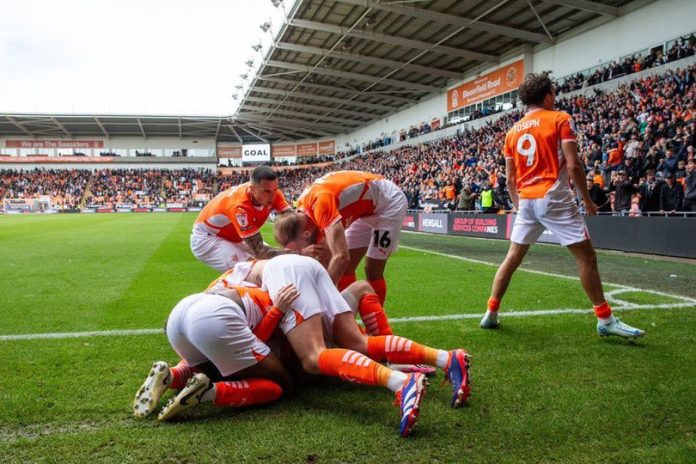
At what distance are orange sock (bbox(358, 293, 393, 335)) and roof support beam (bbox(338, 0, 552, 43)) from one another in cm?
2302

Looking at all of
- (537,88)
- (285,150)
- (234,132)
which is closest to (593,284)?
(537,88)

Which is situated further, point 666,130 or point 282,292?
point 666,130

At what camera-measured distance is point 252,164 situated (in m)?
67.9

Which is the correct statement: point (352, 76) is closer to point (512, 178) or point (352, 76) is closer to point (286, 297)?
point (512, 178)

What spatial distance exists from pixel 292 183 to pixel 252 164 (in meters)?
7.25

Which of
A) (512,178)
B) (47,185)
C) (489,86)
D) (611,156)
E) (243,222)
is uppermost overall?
(489,86)

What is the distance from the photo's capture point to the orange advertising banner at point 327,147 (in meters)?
63.5

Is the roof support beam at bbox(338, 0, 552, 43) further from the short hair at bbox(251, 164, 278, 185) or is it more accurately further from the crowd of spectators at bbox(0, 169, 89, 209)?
the crowd of spectators at bbox(0, 169, 89, 209)

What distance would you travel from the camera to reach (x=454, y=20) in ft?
Answer: 82.6

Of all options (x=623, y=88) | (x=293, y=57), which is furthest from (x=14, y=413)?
(x=293, y=57)

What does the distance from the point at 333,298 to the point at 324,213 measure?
85cm

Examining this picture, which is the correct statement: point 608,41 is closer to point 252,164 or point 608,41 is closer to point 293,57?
point 293,57

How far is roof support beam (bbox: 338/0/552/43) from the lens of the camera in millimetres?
24195

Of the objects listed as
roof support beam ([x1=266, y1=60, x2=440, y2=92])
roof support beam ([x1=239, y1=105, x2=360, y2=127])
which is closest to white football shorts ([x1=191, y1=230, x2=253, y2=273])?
roof support beam ([x1=266, y1=60, x2=440, y2=92])
